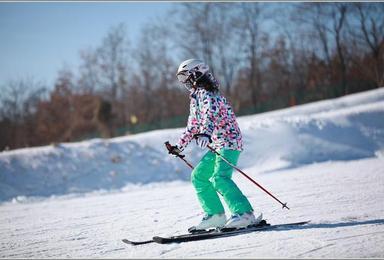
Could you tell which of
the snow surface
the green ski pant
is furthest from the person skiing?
the snow surface

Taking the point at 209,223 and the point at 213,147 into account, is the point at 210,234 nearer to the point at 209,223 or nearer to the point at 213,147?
the point at 209,223

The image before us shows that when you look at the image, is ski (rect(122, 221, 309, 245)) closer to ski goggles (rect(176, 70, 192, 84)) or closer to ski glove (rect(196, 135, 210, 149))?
ski glove (rect(196, 135, 210, 149))

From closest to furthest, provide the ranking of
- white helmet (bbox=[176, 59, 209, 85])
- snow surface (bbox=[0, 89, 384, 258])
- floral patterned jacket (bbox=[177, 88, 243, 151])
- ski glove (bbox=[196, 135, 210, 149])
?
snow surface (bbox=[0, 89, 384, 258]) < ski glove (bbox=[196, 135, 210, 149]) < floral patterned jacket (bbox=[177, 88, 243, 151]) < white helmet (bbox=[176, 59, 209, 85])

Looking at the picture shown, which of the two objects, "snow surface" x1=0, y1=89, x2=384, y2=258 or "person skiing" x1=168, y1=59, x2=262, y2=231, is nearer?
"snow surface" x1=0, y1=89, x2=384, y2=258

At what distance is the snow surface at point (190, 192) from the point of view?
12.1 ft

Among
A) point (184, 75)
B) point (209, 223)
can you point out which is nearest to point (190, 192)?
point (209, 223)

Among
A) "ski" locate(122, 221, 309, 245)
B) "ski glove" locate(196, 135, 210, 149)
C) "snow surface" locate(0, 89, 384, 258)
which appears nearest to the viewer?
"snow surface" locate(0, 89, 384, 258)

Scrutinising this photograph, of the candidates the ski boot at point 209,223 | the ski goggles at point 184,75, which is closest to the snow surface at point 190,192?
the ski boot at point 209,223

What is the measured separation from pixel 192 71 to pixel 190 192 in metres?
4.22

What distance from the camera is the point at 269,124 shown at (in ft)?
42.8

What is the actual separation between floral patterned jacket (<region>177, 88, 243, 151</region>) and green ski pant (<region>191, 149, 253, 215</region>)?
0.39 ft

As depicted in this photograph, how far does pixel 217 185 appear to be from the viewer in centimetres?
432

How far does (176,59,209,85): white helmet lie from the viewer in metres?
4.44

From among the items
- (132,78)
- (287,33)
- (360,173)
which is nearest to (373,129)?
(360,173)
